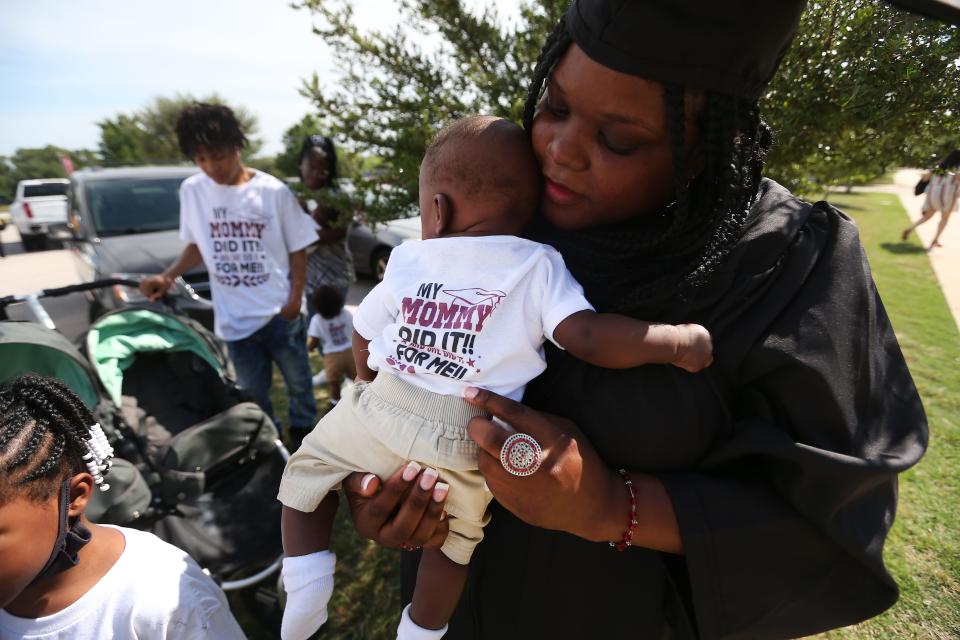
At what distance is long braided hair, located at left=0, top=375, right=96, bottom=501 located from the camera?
1.40m

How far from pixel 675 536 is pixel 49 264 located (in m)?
16.9

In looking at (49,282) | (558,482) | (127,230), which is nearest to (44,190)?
(49,282)

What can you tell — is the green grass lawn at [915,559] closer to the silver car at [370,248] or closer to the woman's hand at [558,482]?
the woman's hand at [558,482]

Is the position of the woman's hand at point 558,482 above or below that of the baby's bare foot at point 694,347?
below

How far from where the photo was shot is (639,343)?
1092mm

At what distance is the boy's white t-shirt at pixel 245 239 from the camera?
3537 millimetres

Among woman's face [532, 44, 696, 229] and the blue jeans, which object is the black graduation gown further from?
the blue jeans

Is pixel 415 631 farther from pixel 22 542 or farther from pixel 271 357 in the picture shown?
pixel 271 357

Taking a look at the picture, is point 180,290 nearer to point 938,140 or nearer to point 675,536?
point 675,536

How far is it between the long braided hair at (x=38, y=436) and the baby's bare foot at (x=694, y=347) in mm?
1678

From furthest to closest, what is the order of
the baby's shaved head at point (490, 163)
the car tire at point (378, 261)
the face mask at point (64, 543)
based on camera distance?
the car tire at point (378, 261)
the face mask at point (64, 543)
the baby's shaved head at point (490, 163)

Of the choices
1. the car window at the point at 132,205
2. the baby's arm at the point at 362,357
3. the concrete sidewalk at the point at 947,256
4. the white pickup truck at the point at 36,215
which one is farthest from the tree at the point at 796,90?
the white pickup truck at the point at 36,215

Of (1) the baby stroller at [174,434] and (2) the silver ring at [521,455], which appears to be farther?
(1) the baby stroller at [174,434]

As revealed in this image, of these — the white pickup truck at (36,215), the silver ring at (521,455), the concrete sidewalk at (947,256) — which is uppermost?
the silver ring at (521,455)
